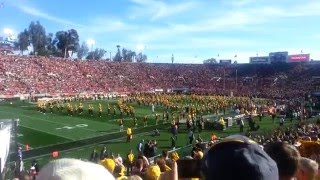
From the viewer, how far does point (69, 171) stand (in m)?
1.53

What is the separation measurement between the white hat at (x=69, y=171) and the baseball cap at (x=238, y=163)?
1.49ft

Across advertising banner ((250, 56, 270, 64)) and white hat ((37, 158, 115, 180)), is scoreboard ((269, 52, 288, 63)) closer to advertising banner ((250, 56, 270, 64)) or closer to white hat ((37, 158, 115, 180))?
advertising banner ((250, 56, 270, 64))

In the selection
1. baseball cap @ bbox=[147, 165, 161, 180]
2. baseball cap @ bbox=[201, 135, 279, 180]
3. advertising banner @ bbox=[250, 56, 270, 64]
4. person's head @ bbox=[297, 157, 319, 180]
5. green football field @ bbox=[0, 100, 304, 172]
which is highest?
advertising banner @ bbox=[250, 56, 270, 64]

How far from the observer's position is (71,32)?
11362 cm

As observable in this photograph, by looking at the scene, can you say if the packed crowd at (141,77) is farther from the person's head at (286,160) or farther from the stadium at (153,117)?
the person's head at (286,160)

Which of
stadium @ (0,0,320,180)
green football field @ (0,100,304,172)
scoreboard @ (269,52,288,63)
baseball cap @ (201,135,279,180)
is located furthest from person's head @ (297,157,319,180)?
scoreboard @ (269,52,288,63)

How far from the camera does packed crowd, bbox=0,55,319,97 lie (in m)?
58.9

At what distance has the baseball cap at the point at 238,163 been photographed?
5.45 ft

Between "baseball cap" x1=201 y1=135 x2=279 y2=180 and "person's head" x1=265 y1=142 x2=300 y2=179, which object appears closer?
"baseball cap" x1=201 y1=135 x2=279 y2=180

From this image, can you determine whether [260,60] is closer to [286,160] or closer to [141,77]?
[141,77]

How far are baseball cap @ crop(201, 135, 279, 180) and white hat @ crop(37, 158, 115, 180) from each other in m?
0.45

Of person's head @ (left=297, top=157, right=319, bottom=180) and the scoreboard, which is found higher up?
the scoreboard

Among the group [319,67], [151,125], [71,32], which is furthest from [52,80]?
[71,32]

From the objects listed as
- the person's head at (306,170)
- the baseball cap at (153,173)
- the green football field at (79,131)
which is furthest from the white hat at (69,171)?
the green football field at (79,131)
